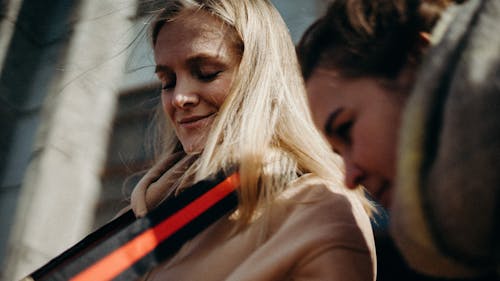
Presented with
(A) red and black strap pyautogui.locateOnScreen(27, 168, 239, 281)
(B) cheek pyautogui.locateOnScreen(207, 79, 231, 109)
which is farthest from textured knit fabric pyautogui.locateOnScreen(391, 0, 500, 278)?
(B) cheek pyautogui.locateOnScreen(207, 79, 231, 109)

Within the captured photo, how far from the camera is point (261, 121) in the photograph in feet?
4.79

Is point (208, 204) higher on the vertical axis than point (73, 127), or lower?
higher

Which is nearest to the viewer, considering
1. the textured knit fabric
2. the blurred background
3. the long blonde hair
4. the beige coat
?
the textured knit fabric

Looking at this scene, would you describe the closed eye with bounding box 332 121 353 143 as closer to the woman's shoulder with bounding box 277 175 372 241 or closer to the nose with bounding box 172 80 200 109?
the woman's shoulder with bounding box 277 175 372 241

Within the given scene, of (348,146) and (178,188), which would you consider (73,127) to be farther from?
(348,146)

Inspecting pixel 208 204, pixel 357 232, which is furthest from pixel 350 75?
pixel 208 204

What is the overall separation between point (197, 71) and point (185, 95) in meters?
0.07

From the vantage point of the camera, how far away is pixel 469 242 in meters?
0.63

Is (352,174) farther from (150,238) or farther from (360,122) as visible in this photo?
(150,238)

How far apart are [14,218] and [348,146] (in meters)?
2.76

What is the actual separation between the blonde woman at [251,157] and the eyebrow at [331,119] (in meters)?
0.32

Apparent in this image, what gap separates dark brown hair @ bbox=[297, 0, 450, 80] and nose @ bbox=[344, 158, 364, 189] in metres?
0.14

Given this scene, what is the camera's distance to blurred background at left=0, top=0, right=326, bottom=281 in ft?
10.3

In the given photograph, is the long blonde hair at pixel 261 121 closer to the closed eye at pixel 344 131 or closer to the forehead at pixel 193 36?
the forehead at pixel 193 36
